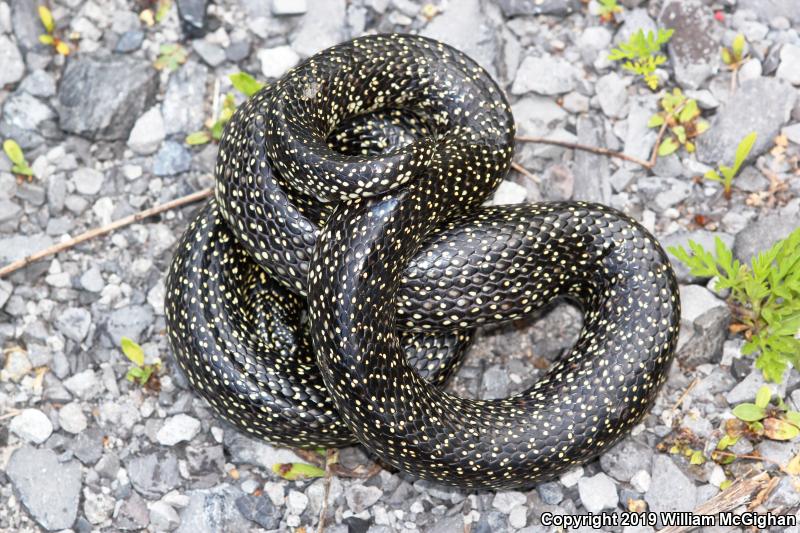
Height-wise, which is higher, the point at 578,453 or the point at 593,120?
the point at 593,120

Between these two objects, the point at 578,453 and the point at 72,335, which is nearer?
the point at 578,453

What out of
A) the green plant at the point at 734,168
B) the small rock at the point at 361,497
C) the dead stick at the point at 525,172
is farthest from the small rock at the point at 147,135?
the green plant at the point at 734,168

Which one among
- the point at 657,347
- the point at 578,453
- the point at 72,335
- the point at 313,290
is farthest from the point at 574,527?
the point at 72,335

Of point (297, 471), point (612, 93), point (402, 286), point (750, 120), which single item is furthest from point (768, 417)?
point (297, 471)

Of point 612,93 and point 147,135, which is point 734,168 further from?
point 147,135

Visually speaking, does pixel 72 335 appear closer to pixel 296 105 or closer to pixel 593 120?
pixel 296 105

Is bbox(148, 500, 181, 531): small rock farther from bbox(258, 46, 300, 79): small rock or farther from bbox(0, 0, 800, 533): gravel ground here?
bbox(258, 46, 300, 79): small rock

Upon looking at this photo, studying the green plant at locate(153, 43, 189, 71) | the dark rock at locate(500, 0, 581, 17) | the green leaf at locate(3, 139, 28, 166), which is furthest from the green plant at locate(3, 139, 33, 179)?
the dark rock at locate(500, 0, 581, 17)
